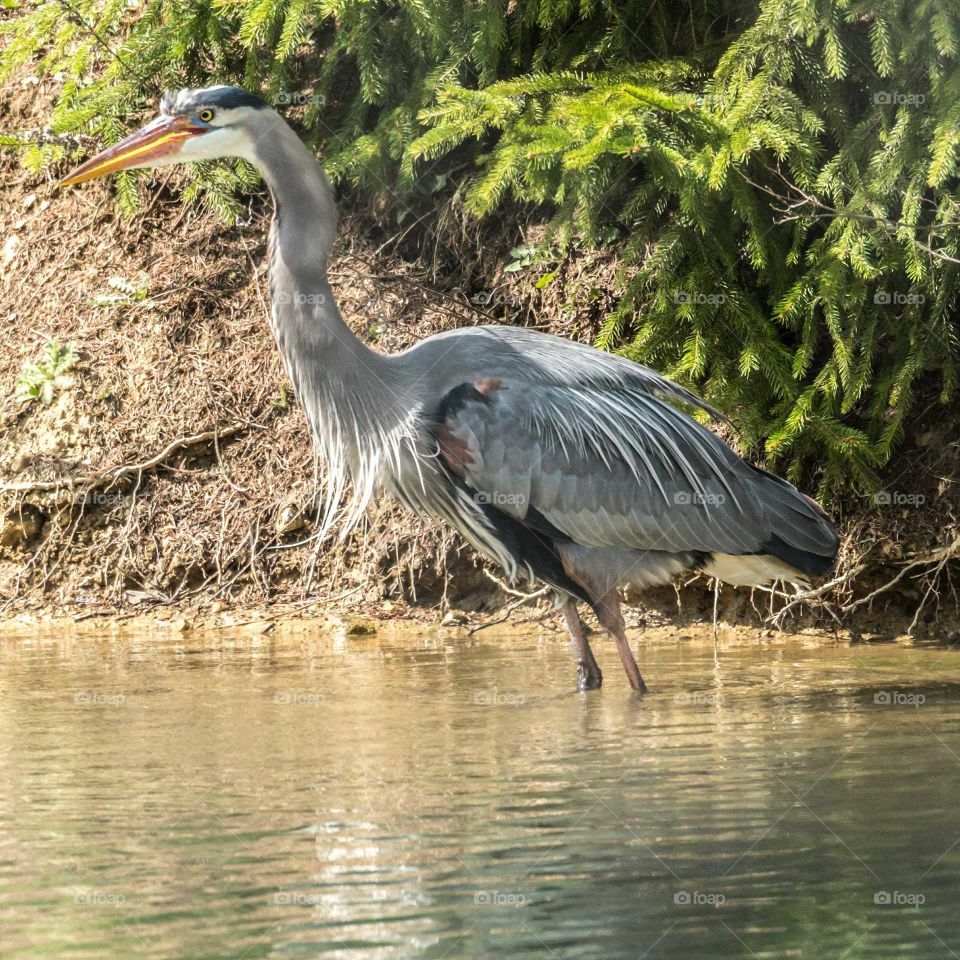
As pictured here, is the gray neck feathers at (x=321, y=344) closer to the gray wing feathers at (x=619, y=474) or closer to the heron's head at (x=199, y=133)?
the heron's head at (x=199, y=133)

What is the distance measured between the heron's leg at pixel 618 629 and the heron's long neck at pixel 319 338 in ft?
3.72

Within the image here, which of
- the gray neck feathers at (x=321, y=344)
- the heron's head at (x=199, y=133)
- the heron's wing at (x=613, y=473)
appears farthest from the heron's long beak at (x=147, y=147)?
the heron's wing at (x=613, y=473)

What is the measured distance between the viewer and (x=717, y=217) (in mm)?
6965

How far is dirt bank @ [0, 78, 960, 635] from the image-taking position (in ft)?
25.2

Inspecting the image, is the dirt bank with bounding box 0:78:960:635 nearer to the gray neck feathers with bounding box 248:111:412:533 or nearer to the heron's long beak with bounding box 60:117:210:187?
the gray neck feathers with bounding box 248:111:412:533

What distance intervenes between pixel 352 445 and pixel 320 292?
0.70m

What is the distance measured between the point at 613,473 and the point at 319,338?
1.38 meters

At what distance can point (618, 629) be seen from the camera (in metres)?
6.21

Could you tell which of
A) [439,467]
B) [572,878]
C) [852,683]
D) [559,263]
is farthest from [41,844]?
[559,263]

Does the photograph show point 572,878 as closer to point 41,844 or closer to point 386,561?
point 41,844

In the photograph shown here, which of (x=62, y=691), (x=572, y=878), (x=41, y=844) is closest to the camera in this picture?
(x=572, y=878)

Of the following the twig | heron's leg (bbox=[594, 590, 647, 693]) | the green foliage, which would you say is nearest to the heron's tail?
the green foliage

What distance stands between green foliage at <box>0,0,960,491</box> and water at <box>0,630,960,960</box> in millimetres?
1464

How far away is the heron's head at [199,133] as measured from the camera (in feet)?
20.1
